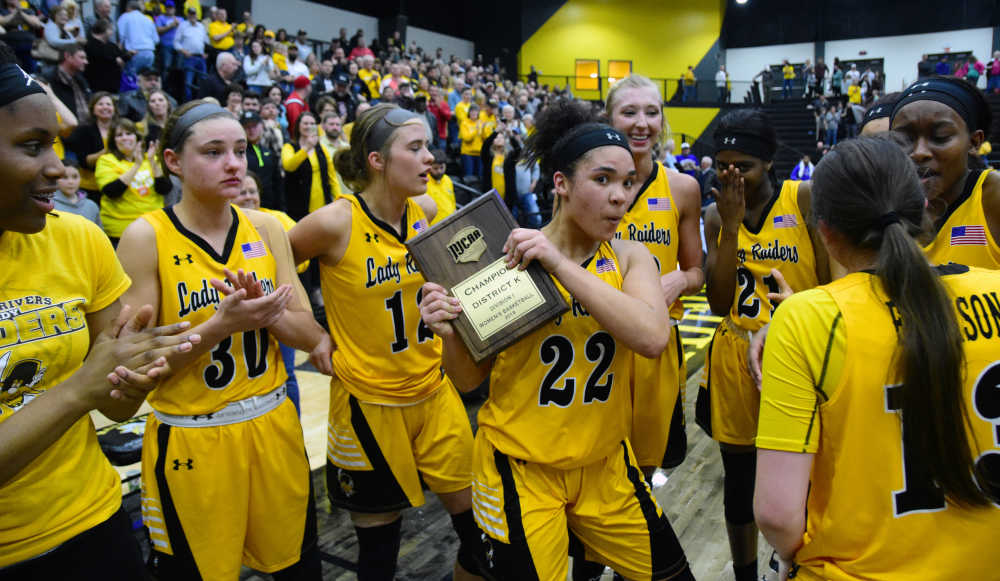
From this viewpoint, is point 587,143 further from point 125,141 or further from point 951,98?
point 125,141

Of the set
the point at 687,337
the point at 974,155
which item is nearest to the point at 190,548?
the point at 974,155

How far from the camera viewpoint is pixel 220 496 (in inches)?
90.9

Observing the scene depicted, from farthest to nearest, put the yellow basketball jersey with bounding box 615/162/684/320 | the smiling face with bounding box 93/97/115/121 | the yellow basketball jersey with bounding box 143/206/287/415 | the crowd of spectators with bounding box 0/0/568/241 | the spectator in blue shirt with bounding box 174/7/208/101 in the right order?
the spectator in blue shirt with bounding box 174/7/208/101
the smiling face with bounding box 93/97/115/121
the crowd of spectators with bounding box 0/0/568/241
the yellow basketball jersey with bounding box 615/162/684/320
the yellow basketball jersey with bounding box 143/206/287/415

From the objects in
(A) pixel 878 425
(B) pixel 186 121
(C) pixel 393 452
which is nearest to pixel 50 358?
(B) pixel 186 121

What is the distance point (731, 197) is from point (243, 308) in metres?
1.91

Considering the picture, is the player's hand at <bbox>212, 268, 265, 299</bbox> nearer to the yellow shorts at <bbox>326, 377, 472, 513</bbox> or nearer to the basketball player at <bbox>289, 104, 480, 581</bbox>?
the basketball player at <bbox>289, 104, 480, 581</bbox>

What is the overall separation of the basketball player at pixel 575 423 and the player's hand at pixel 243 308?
481mm

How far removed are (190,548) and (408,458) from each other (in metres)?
0.89

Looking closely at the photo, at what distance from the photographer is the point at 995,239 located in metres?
2.38

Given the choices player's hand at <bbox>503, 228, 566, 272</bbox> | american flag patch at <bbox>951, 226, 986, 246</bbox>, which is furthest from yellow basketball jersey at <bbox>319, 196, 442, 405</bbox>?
american flag patch at <bbox>951, 226, 986, 246</bbox>

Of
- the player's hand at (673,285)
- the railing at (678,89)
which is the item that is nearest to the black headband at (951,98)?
the player's hand at (673,285)

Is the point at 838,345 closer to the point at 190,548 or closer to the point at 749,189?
the point at 749,189

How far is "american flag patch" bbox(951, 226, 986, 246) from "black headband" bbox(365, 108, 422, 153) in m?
2.18

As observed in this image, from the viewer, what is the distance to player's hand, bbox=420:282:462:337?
2.00m
